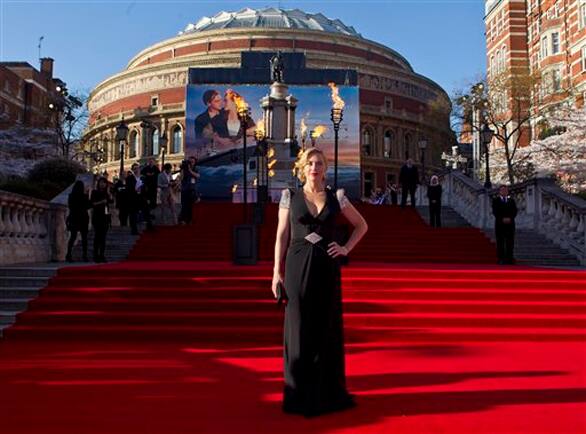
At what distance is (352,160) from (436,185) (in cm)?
3732

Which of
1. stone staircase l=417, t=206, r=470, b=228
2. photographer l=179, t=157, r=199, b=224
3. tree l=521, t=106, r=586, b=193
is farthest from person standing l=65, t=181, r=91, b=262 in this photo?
tree l=521, t=106, r=586, b=193

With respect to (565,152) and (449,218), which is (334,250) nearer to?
(449,218)

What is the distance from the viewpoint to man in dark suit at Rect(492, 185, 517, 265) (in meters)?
11.8

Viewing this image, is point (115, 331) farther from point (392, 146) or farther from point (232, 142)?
point (392, 146)

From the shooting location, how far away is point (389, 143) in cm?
7569

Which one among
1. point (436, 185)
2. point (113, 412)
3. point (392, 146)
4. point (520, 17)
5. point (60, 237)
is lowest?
point (113, 412)

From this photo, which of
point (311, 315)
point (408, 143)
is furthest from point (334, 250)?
point (408, 143)

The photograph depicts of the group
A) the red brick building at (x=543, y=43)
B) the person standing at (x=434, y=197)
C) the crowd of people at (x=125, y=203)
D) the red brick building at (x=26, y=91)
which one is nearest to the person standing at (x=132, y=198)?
the crowd of people at (x=125, y=203)

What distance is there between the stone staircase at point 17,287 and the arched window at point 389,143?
68355 millimetres

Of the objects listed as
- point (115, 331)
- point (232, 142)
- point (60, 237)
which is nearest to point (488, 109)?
point (232, 142)

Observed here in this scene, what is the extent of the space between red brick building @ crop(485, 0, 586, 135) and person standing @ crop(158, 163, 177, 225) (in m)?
29.8

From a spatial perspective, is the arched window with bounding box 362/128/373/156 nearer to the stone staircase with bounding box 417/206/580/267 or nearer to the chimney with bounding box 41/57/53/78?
the chimney with bounding box 41/57/53/78

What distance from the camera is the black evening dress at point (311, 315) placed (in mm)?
4160

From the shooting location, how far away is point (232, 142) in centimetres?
5275
